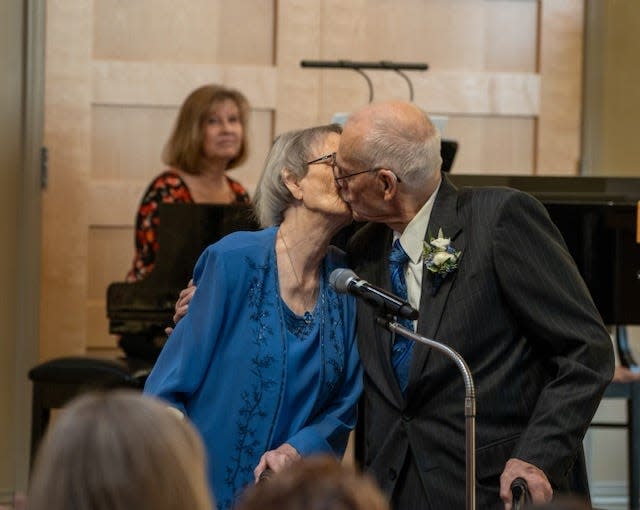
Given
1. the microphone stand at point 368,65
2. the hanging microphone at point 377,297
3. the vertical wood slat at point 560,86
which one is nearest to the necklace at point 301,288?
the hanging microphone at point 377,297

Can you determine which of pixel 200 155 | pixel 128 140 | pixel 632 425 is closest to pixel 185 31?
pixel 128 140

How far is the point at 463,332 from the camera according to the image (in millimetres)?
3115

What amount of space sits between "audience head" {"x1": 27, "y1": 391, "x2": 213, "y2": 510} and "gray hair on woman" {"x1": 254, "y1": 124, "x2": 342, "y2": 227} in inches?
68.0

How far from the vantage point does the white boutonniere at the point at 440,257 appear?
3.12m

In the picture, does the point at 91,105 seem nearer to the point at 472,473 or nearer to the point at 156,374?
the point at 156,374

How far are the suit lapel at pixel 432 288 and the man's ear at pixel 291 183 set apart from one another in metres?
0.34

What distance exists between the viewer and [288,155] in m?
3.29

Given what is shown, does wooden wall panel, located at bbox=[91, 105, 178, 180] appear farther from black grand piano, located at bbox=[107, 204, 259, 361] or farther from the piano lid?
the piano lid

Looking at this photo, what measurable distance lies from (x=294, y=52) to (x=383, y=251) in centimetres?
337

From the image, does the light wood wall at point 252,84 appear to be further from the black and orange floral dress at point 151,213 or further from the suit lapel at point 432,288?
the suit lapel at point 432,288

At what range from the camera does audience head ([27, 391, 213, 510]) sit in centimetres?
152

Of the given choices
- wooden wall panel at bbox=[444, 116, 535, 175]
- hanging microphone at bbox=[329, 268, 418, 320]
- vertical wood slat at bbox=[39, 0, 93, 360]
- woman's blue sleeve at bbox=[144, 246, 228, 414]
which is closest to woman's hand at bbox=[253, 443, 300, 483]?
woman's blue sleeve at bbox=[144, 246, 228, 414]

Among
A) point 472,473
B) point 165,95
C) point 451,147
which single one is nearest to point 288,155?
point 472,473

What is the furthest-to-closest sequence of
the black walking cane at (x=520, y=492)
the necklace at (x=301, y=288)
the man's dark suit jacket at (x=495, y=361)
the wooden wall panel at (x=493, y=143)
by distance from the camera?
the wooden wall panel at (x=493, y=143)
the necklace at (x=301, y=288)
the man's dark suit jacket at (x=495, y=361)
the black walking cane at (x=520, y=492)
